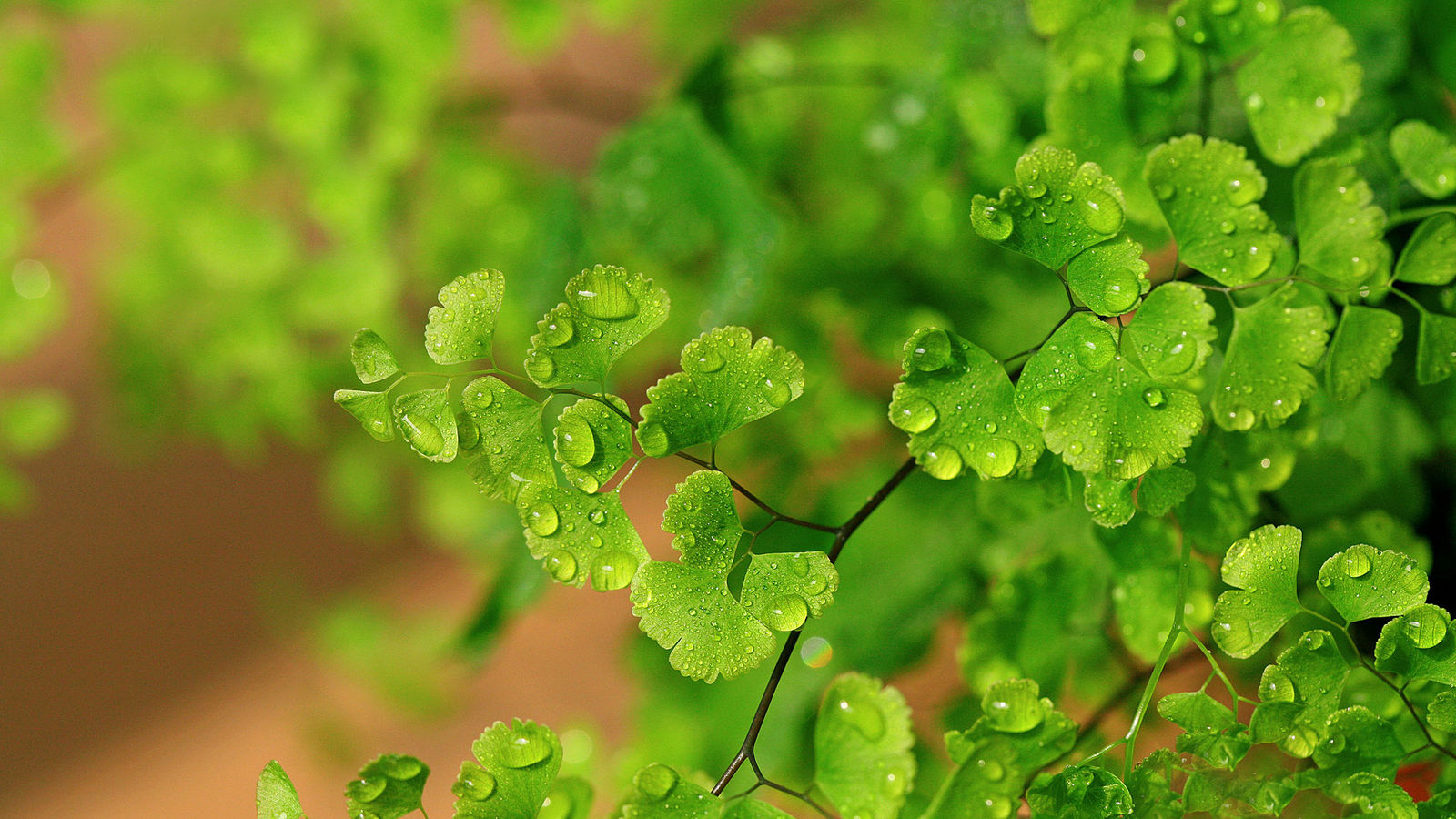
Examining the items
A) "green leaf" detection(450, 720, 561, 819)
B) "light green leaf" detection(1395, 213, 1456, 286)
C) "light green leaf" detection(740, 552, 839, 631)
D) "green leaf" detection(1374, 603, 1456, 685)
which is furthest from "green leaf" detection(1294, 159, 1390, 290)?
"green leaf" detection(450, 720, 561, 819)

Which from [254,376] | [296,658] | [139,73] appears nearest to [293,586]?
[296,658]

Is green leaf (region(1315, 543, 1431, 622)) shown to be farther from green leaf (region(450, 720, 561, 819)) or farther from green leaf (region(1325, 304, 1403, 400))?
green leaf (region(450, 720, 561, 819))

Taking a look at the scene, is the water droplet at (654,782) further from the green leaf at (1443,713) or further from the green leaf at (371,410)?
the green leaf at (1443,713)

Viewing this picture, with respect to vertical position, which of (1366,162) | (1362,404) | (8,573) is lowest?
(8,573)

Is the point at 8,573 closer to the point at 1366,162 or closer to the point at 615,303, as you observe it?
the point at 615,303

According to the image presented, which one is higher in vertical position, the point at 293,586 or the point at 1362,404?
the point at 1362,404

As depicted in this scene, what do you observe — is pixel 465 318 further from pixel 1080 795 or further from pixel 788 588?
pixel 1080 795
